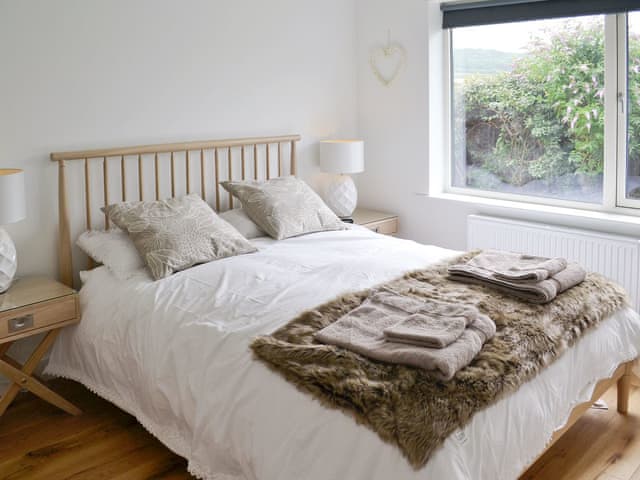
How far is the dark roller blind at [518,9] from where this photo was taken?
11.2ft

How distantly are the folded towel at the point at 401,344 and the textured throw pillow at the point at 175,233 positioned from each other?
0.95 m

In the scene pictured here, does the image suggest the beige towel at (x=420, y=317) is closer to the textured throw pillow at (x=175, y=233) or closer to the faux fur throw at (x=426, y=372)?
the faux fur throw at (x=426, y=372)

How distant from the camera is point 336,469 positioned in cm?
188

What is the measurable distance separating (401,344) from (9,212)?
171 centimetres

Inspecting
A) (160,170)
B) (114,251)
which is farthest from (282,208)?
(114,251)

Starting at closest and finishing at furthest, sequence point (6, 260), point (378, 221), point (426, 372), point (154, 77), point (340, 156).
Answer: point (426, 372) → point (6, 260) → point (154, 77) → point (340, 156) → point (378, 221)

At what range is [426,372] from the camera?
6.60ft

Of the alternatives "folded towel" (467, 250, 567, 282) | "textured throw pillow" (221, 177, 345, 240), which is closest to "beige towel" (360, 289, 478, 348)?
"folded towel" (467, 250, 567, 282)

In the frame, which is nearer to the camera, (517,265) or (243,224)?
(517,265)

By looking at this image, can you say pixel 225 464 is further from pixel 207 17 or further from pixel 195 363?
pixel 207 17

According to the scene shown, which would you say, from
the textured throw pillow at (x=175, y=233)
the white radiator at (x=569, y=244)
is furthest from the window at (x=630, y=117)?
the textured throw pillow at (x=175, y=233)

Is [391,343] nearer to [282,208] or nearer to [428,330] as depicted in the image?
[428,330]

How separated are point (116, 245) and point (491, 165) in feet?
7.63

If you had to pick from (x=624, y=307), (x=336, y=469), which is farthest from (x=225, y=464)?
(x=624, y=307)
